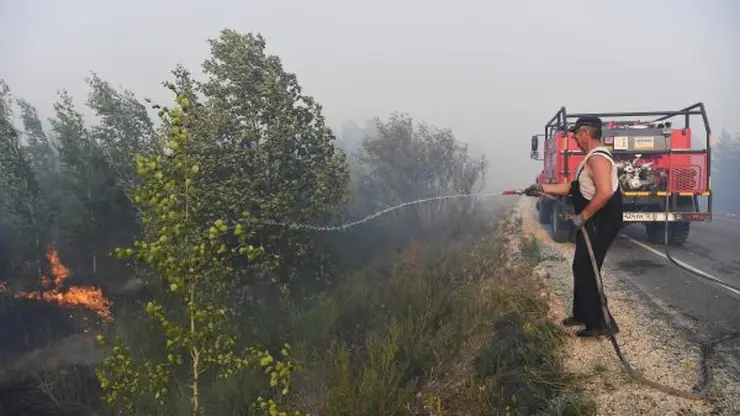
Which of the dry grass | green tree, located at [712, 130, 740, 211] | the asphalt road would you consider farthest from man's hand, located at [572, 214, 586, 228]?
green tree, located at [712, 130, 740, 211]

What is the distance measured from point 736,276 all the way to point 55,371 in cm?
1863

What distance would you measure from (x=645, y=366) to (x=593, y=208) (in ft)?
4.79

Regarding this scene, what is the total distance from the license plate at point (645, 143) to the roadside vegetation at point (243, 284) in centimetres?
341

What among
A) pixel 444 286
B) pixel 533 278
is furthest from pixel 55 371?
pixel 533 278

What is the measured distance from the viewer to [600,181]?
3.91 meters

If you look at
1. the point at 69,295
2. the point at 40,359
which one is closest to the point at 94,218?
the point at 69,295

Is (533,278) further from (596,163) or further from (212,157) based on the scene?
(212,157)

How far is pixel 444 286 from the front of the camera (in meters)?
10.0

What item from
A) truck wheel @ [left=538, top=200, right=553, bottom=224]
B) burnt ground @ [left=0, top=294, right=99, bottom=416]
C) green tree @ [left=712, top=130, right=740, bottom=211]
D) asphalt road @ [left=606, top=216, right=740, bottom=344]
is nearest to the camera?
asphalt road @ [left=606, top=216, right=740, bottom=344]

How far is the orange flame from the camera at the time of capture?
1870 centimetres

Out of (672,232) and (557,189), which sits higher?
(557,189)

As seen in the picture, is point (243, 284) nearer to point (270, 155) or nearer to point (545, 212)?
point (270, 155)

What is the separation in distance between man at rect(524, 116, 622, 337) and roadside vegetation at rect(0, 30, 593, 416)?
1.95 ft

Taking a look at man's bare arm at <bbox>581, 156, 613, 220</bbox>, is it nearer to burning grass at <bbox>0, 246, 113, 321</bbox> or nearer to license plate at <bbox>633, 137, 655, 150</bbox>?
license plate at <bbox>633, 137, 655, 150</bbox>
